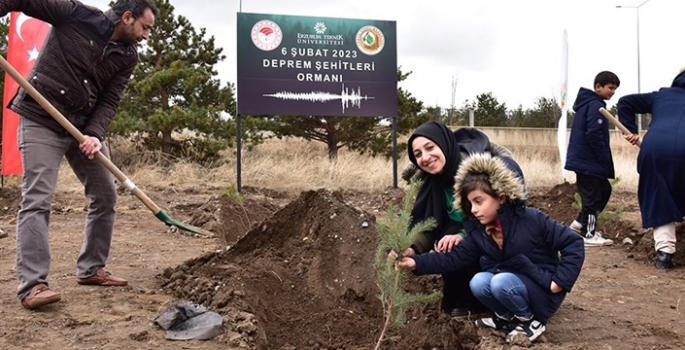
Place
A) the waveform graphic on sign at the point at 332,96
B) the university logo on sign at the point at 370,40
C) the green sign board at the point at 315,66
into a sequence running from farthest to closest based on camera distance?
the university logo on sign at the point at 370,40
the waveform graphic on sign at the point at 332,96
the green sign board at the point at 315,66

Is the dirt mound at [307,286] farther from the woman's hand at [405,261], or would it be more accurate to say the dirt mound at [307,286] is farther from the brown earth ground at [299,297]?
the woman's hand at [405,261]

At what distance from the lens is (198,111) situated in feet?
43.9

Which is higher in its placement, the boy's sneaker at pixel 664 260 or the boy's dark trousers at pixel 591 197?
the boy's dark trousers at pixel 591 197

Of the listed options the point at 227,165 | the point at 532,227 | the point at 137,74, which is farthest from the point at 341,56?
the point at 532,227

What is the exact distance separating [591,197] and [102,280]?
16.3ft

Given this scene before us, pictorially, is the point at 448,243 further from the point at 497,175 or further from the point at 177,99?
the point at 177,99

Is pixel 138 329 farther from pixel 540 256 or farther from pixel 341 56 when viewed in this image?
pixel 341 56

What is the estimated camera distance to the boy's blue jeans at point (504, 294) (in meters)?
3.21

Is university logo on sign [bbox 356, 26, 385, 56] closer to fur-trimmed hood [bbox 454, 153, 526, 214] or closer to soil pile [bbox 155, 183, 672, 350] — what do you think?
soil pile [bbox 155, 183, 672, 350]

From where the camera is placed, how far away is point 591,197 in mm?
6895

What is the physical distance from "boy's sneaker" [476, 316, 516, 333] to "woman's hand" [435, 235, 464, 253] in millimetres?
439

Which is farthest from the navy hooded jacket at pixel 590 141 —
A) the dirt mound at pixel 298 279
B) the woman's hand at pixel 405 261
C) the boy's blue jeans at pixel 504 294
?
the woman's hand at pixel 405 261

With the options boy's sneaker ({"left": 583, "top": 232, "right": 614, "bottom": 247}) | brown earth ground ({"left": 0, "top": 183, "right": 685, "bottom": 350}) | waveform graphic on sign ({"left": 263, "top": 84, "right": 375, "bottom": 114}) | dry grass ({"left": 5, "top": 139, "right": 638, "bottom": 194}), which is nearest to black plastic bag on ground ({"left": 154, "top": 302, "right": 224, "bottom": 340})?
brown earth ground ({"left": 0, "top": 183, "right": 685, "bottom": 350})

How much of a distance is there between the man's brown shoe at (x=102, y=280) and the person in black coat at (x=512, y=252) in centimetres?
228
